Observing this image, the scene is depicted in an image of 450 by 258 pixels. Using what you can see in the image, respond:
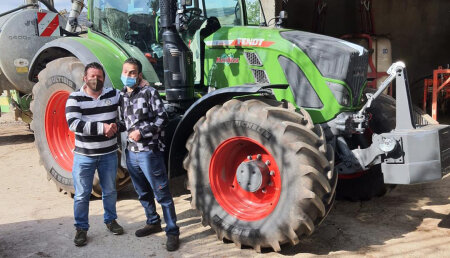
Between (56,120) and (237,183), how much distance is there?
2683 mm

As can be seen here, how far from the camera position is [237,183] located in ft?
13.3

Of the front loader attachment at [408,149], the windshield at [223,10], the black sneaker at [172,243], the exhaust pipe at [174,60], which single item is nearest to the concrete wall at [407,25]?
the windshield at [223,10]

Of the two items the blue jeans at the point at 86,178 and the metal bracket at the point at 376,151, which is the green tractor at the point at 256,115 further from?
the blue jeans at the point at 86,178

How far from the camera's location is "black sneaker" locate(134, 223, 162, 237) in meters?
4.17

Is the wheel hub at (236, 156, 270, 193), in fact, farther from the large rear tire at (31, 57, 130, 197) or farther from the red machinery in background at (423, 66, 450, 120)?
the red machinery in background at (423, 66, 450, 120)

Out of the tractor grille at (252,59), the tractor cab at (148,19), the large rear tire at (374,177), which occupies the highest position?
the tractor cab at (148,19)

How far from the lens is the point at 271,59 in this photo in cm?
426

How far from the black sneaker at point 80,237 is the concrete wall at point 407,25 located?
28.8ft

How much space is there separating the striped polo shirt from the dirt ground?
866 millimetres

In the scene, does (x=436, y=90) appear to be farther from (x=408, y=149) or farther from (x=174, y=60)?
(x=174, y=60)

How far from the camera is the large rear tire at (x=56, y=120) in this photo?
5.07m

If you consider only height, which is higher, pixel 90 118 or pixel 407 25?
pixel 407 25

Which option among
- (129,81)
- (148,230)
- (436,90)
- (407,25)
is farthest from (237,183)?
(407,25)

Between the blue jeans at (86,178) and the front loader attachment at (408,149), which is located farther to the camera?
the blue jeans at (86,178)
